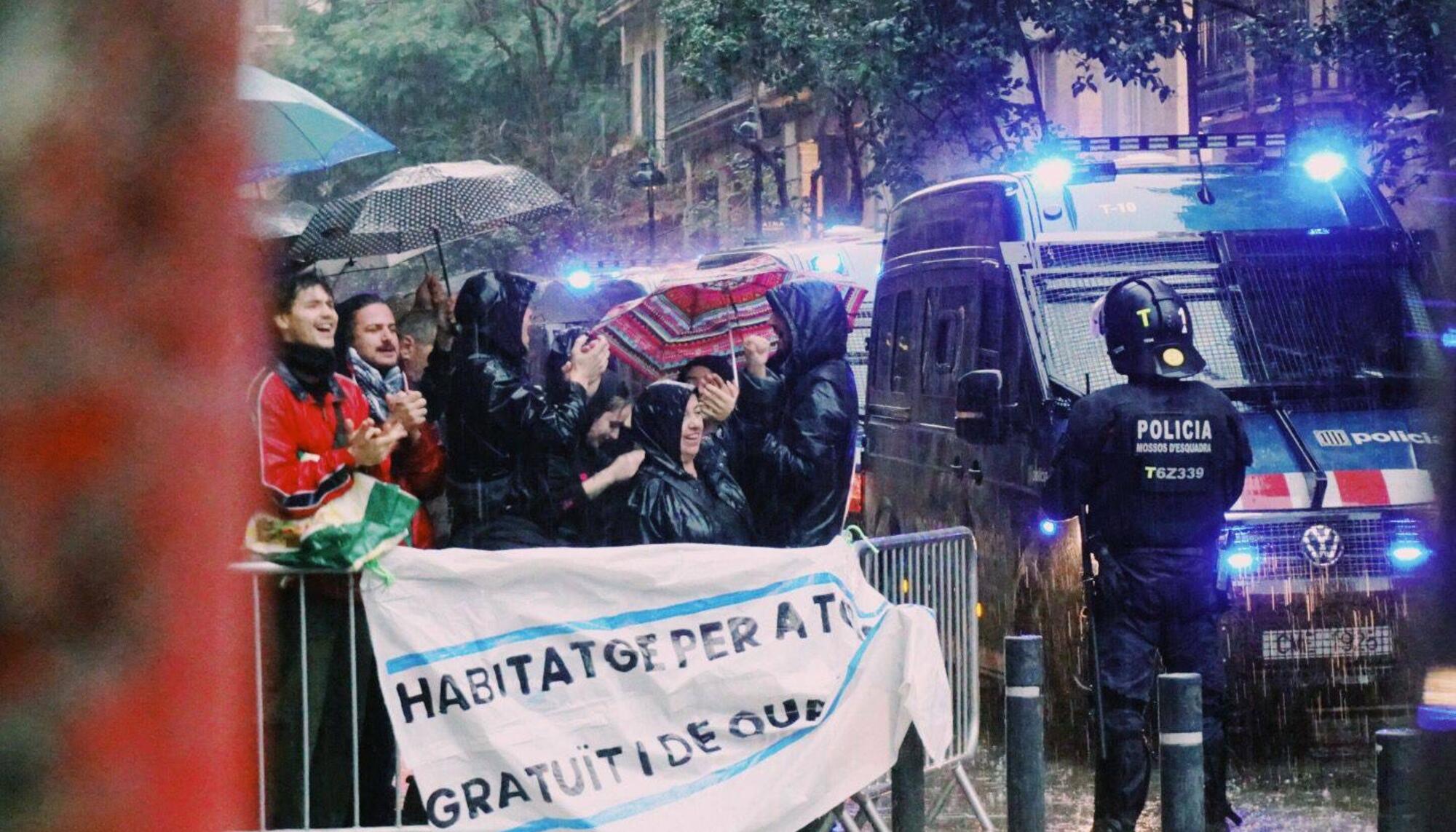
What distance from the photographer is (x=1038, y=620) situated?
9031 millimetres

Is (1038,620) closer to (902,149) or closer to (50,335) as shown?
(50,335)

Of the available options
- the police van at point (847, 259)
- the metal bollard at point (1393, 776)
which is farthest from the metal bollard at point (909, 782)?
the police van at point (847, 259)

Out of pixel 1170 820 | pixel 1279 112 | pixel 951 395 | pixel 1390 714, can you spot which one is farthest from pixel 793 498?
pixel 1279 112

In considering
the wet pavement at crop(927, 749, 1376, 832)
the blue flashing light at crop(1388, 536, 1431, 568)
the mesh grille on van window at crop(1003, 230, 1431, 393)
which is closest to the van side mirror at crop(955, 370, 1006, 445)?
the mesh grille on van window at crop(1003, 230, 1431, 393)

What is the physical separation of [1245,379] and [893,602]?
353cm

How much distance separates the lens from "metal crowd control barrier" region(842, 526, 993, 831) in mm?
6145

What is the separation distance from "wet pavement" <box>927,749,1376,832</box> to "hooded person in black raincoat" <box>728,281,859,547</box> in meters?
1.34

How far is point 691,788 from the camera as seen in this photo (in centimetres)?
527

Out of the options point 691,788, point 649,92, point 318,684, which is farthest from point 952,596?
point 649,92

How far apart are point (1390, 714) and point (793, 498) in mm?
3070

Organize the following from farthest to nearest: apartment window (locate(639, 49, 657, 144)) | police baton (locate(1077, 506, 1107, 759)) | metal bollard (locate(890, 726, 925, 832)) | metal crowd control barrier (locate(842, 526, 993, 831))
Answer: apartment window (locate(639, 49, 657, 144)), police baton (locate(1077, 506, 1107, 759)), metal crowd control barrier (locate(842, 526, 993, 831)), metal bollard (locate(890, 726, 925, 832))

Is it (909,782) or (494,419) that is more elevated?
(494,419)

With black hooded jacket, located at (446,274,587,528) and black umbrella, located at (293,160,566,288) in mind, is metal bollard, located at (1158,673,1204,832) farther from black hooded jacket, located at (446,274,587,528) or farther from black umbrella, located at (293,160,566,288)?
black umbrella, located at (293,160,566,288)

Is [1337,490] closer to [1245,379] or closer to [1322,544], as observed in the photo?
[1322,544]
